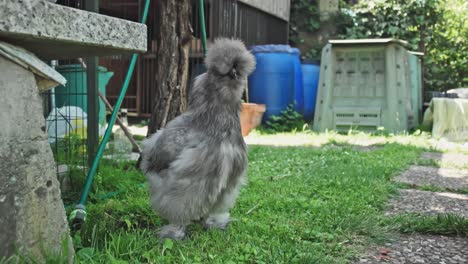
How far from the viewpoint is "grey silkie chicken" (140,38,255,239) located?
2.17 m

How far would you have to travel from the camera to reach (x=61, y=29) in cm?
145

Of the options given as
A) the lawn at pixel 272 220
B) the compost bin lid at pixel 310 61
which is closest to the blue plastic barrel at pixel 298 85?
the compost bin lid at pixel 310 61

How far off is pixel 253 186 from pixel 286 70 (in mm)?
5270

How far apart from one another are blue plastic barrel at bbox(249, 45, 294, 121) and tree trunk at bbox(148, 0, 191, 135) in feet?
14.9

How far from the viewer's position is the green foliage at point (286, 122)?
319 inches

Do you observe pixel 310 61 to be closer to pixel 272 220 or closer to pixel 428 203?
pixel 428 203

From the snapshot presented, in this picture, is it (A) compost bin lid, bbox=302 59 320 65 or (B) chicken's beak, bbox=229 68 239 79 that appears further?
(A) compost bin lid, bbox=302 59 320 65

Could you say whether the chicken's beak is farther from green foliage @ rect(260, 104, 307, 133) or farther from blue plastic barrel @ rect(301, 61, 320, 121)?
blue plastic barrel @ rect(301, 61, 320, 121)

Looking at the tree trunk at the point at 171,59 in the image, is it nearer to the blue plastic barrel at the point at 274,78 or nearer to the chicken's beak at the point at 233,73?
the chicken's beak at the point at 233,73

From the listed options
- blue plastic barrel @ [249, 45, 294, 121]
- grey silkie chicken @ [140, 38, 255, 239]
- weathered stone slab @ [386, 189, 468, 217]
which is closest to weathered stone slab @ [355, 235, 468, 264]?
weathered stone slab @ [386, 189, 468, 217]

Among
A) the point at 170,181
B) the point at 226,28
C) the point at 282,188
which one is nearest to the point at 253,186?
the point at 282,188

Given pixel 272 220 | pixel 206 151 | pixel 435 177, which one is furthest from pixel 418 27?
pixel 206 151

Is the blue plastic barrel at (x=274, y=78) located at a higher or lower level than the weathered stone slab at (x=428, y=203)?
higher

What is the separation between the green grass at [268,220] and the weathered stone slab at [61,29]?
2.79 ft
